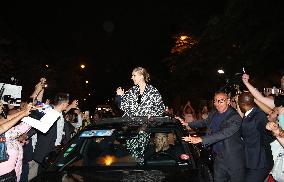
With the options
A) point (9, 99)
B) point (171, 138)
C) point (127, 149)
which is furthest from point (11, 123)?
point (171, 138)

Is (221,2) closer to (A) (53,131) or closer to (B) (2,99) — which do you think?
(A) (53,131)

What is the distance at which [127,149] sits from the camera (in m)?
5.09

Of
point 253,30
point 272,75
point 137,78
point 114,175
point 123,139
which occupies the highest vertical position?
point 253,30

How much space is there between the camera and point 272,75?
16734 mm

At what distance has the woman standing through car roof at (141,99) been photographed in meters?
6.02

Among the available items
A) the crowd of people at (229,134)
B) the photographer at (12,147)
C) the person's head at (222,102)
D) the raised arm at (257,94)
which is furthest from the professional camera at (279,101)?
the photographer at (12,147)

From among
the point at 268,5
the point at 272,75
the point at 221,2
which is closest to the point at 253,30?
the point at 268,5

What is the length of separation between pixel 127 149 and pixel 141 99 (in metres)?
1.14

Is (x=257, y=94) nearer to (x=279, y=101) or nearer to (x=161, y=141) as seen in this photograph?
(x=279, y=101)

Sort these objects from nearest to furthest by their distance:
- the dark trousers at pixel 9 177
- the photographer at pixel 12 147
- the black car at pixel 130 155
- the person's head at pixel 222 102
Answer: the black car at pixel 130 155 → the photographer at pixel 12 147 → the dark trousers at pixel 9 177 → the person's head at pixel 222 102

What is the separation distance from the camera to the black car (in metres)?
4.35

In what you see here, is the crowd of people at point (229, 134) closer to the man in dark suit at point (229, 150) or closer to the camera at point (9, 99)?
the man in dark suit at point (229, 150)

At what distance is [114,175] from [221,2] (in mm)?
17772

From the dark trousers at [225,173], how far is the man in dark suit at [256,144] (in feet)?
0.66
